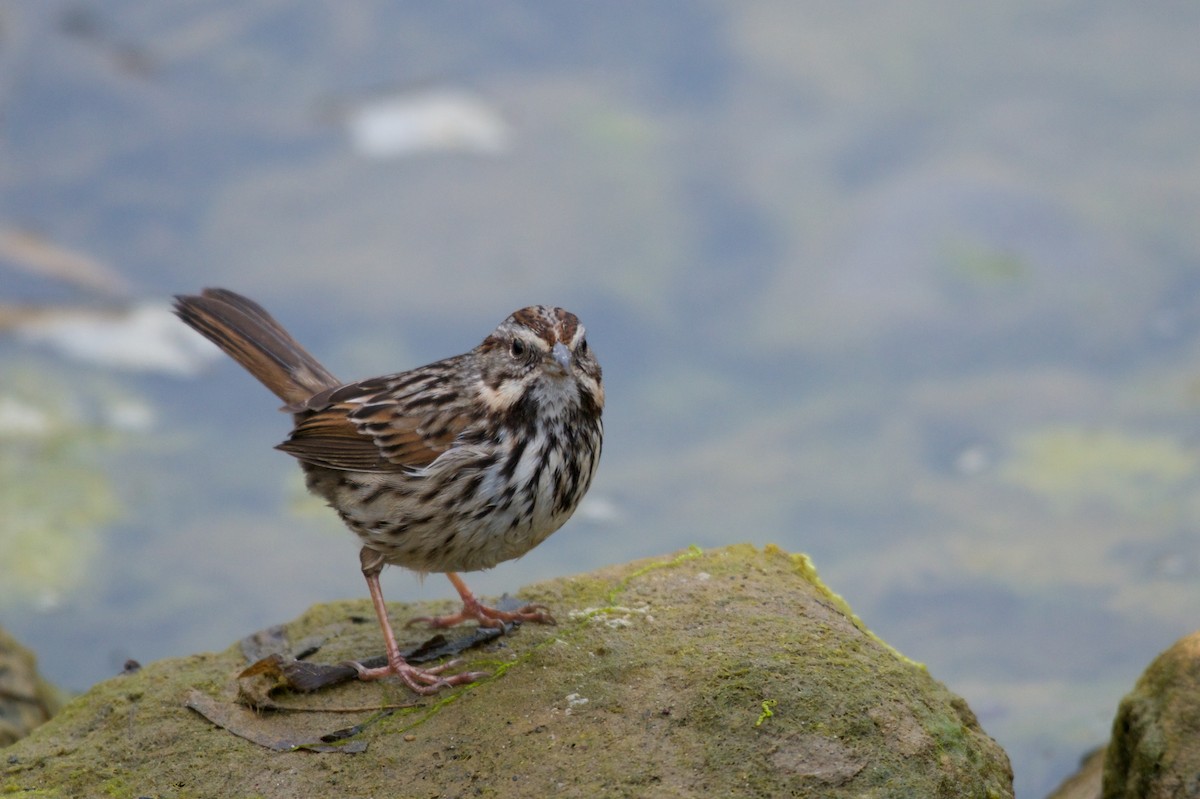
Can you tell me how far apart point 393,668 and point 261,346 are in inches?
67.2

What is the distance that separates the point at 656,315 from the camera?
31.0 feet

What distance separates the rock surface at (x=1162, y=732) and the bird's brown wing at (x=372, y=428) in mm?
2575

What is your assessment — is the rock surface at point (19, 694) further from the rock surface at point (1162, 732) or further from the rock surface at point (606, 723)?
the rock surface at point (1162, 732)

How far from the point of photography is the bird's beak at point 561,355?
16.2 ft

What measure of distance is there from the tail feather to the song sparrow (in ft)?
1.78

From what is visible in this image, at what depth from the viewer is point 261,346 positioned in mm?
6145

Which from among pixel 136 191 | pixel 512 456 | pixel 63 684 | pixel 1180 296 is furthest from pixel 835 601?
pixel 136 191

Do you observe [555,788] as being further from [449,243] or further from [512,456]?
[449,243]

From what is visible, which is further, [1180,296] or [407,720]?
Result: [1180,296]

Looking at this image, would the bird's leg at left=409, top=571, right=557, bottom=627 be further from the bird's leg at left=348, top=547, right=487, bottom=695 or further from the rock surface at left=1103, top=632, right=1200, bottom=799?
the rock surface at left=1103, top=632, right=1200, bottom=799

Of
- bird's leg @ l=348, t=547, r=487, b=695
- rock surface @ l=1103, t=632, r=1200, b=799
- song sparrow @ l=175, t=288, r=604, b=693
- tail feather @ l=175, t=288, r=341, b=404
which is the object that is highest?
tail feather @ l=175, t=288, r=341, b=404

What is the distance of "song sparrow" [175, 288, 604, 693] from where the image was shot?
5.02 meters

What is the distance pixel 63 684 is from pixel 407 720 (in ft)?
10.9

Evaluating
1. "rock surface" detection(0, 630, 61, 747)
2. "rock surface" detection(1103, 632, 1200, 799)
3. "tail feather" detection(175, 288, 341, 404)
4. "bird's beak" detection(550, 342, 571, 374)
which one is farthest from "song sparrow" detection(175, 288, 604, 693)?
"rock surface" detection(1103, 632, 1200, 799)
